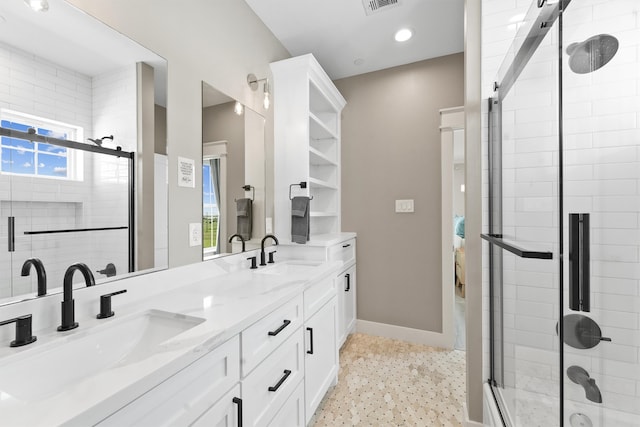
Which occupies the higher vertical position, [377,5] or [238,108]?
[377,5]

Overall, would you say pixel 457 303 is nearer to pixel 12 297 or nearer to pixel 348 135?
pixel 348 135

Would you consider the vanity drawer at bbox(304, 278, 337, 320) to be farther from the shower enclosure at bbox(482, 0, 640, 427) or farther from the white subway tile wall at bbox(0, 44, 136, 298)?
the shower enclosure at bbox(482, 0, 640, 427)

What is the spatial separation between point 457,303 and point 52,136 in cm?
427

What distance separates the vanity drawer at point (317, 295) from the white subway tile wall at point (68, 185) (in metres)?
0.87

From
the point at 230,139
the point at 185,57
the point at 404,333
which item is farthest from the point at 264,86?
the point at 404,333

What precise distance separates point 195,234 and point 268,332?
74cm

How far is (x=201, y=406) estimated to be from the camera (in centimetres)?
80

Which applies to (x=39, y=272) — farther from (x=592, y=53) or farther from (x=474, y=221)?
(x=592, y=53)

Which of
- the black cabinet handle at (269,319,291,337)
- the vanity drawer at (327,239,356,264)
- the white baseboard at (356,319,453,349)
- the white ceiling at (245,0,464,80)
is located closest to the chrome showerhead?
the white ceiling at (245,0,464,80)

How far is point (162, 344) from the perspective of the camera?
77 cm

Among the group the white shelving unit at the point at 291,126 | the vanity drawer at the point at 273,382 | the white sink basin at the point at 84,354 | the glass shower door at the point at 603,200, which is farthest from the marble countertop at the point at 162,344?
the glass shower door at the point at 603,200

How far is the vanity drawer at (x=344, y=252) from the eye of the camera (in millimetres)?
2277

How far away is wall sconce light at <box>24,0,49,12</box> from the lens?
0.92 metres

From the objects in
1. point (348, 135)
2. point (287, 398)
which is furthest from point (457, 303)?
point (287, 398)
